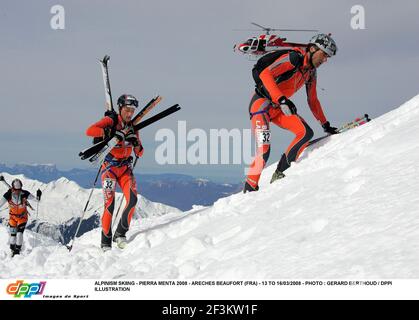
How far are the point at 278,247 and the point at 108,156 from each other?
207 inches

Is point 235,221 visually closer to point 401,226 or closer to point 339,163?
point 339,163

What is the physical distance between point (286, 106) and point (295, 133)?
2.62 feet

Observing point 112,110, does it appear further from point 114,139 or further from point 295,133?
point 295,133

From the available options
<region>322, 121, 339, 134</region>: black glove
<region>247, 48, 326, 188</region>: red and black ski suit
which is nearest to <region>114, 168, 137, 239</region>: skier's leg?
<region>247, 48, 326, 188</region>: red and black ski suit

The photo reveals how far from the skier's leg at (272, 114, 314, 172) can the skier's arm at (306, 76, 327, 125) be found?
4.77 ft

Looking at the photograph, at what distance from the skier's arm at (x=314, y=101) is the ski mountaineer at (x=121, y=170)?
3985 millimetres

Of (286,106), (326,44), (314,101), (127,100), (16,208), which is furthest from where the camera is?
(16,208)

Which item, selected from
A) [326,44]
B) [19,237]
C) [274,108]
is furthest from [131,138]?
[19,237]

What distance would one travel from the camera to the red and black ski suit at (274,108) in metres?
9.35

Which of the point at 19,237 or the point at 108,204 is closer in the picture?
the point at 108,204

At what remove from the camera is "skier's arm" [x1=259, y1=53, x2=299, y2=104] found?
9078 millimetres

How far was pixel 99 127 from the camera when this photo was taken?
29.6 ft

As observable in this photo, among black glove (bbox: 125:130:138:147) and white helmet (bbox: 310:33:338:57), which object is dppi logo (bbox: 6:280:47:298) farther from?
white helmet (bbox: 310:33:338:57)

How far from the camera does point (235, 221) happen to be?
7.45 meters
